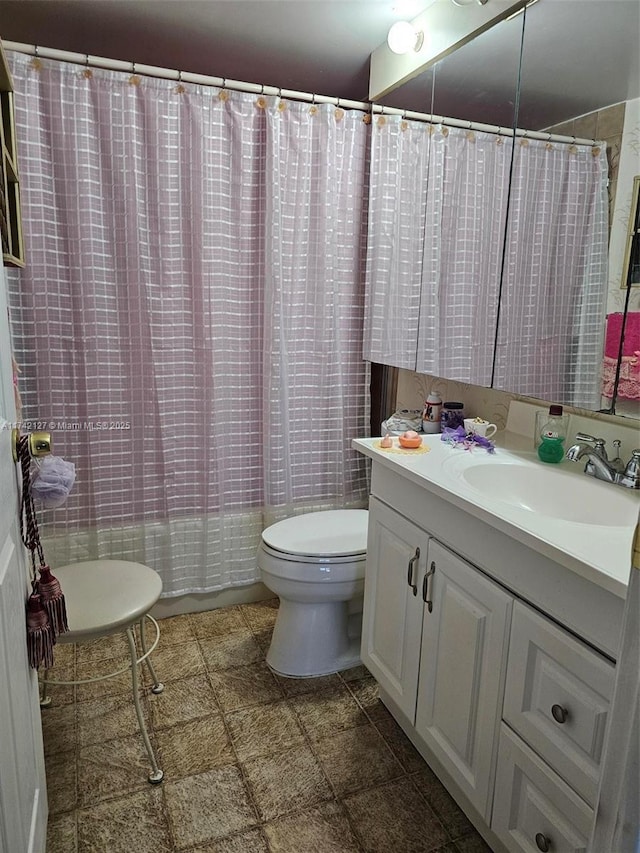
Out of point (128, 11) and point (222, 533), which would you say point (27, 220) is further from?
point (222, 533)

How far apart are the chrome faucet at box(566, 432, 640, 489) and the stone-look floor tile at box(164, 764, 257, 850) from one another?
122cm

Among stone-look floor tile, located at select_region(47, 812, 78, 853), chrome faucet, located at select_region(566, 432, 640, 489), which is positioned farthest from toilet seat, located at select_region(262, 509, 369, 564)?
stone-look floor tile, located at select_region(47, 812, 78, 853)

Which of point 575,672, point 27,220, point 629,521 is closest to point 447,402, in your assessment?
point 629,521

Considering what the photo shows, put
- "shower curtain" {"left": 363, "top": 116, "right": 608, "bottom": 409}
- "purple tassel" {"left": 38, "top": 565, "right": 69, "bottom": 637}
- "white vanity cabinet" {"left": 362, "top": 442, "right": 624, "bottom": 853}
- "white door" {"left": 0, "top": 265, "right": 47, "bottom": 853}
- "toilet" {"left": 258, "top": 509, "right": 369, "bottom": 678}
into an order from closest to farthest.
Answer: "white door" {"left": 0, "top": 265, "right": 47, "bottom": 853}, "white vanity cabinet" {"left": 362, "top": 442, "right": 624, "bottom": 853}, "purple tassel" {"left": 38, "top": 565, "right": 69, "bottom": 637}, "shower curtain" {"left": 363, "top": 116, "right": 608, "bottom": 409}, "toilet" {"left": 258, "top": 509, "right": 369, "bottom": 678}

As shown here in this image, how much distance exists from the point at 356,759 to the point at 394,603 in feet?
1.49

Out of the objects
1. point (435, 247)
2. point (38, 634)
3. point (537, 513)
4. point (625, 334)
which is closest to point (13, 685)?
point (38, 634)

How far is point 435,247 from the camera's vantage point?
203cm

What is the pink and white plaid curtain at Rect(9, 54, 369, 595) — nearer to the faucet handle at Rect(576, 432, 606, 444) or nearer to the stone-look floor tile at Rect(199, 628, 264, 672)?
the stone-look floor tile at Rect(199, 628, 264, 672)

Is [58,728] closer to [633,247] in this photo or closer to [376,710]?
[376,710]

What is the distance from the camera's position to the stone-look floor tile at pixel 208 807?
4.63ft

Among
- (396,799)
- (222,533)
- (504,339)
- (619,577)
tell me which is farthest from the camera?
(222,533)

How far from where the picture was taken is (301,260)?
229 cm

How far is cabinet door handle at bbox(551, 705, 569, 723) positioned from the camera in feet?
3.46

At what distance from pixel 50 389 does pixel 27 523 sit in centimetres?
98
